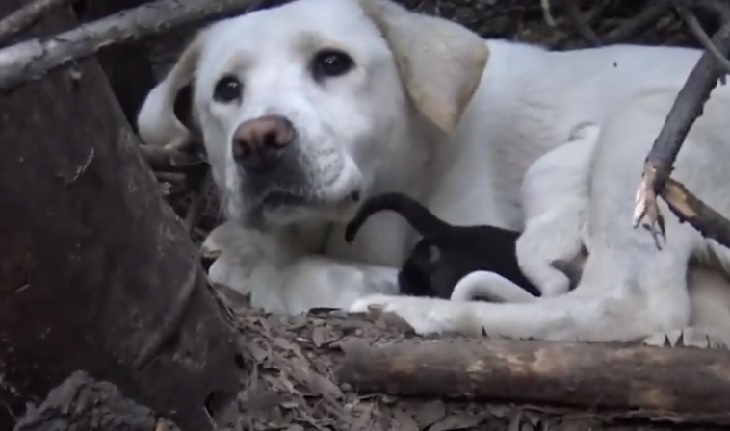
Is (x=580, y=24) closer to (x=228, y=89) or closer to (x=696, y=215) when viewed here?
(x=228, y=89)

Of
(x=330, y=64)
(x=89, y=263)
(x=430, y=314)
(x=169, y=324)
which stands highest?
(x=89, y=263)

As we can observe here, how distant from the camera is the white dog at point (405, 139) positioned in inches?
87.9

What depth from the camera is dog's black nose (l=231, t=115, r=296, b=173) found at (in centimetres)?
232

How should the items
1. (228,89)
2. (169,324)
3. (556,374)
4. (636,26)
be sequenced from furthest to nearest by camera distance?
(636,26)
(228,89)
(556,374)
(169,324)

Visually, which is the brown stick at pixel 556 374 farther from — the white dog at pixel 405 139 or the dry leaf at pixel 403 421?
the white dog at pixel 405 139

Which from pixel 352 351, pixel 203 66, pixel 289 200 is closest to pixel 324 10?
pixel 203 66

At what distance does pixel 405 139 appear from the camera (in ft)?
8.86

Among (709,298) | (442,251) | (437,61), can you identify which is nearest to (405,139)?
(437,61)

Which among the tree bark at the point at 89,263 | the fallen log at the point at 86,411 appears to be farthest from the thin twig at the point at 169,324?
the fallen log at the point at 86,411

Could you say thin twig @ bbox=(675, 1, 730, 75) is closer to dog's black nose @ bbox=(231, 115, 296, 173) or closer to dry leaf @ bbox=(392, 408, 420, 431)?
dry leaf @ bbox=(392, 408, 420, 431)

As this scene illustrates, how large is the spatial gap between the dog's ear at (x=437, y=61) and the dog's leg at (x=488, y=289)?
401 millimetres

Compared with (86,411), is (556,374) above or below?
below

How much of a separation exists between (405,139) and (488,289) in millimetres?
492

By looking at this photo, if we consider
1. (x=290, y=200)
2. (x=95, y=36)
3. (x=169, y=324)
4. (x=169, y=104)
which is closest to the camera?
(x=95, y=36)
